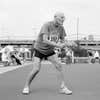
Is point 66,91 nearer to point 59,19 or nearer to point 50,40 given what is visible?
point 50,40

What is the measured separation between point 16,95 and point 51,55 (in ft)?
3.46

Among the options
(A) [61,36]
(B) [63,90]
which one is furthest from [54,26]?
(B) [63,90]

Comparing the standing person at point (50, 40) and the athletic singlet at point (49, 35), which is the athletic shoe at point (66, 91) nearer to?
the standing person at point (50, 40)

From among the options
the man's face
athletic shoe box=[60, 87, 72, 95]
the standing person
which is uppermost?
the man's face

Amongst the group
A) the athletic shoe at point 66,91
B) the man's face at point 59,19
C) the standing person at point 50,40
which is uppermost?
the man's face at point 59,19

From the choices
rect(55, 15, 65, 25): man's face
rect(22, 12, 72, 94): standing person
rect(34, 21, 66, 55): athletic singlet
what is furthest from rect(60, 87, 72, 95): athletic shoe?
rect(55, 15, 65, 25): man's face

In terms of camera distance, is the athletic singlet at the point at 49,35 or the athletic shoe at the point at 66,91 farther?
the athletic shoe at the point at 66,91

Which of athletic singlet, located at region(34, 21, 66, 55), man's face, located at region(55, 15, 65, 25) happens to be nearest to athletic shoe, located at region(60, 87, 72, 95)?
athletic singlet, located at region(34, 21, 66, 55)

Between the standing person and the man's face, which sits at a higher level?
the man's face

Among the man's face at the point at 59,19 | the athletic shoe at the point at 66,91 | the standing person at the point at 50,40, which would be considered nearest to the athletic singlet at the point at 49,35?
the standing person at the point at 50,40

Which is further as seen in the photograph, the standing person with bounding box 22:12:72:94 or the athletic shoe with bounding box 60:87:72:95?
the athletic shoe with bounding box 60:87:72:95

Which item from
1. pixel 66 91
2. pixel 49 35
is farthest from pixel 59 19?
pixel 66 91

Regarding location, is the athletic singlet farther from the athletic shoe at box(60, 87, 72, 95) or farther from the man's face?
the athletic shoe at box(60, 87, 72, 95)

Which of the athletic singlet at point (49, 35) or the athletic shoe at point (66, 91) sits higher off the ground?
the athletic singlet at point (49, 35)
